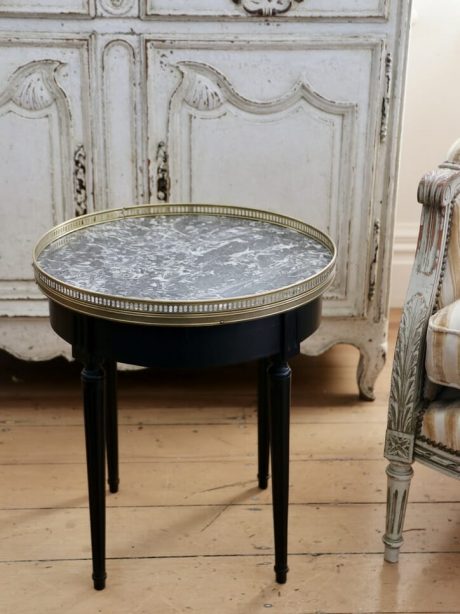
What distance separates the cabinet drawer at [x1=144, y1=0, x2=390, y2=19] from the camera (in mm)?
2070

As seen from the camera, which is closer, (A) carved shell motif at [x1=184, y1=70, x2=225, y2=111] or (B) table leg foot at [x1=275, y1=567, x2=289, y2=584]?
(B) table leg foot at [x1=275, y1=567, x2=289, y2=584]

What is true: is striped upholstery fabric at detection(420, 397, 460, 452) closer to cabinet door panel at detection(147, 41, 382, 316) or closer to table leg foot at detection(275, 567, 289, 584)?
table leg foot at detection(275, 567, 289, 584)

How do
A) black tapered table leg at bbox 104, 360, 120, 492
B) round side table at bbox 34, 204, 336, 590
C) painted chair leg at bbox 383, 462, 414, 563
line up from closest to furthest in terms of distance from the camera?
round side table at bbox 34, 204, 336, 590 → painted chair leg at bbox 383, 462, 414, 563 → black tapered table leg at bbox 104, 360, 120, 492

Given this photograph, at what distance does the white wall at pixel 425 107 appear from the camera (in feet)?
8.99

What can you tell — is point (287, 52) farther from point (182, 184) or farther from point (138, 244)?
point (138, 244)

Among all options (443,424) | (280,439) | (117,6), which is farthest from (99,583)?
(117,6)

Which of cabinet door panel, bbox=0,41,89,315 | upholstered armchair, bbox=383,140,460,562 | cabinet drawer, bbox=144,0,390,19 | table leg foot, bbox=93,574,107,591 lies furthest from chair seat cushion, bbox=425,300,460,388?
cabinet door panel, bbox=0,41,89,315

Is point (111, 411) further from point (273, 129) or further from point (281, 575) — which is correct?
point (273, 129)

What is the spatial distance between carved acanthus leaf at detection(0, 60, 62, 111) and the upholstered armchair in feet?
3.15

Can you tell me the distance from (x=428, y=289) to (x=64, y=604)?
0.90 metres

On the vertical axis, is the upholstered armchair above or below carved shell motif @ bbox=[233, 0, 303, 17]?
below

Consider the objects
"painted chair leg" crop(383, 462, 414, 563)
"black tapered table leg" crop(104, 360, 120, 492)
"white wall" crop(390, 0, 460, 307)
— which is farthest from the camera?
"white wall" crop(390, 0, 460, 307)

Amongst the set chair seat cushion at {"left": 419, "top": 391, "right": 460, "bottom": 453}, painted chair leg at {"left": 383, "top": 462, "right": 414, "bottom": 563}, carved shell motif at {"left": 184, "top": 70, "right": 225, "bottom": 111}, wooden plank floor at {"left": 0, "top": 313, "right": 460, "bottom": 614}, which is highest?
carved shell motif at {"left": 184, "top": 70, "right": 225, "bottom": 111}

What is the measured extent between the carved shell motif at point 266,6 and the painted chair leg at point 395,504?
1076mm
